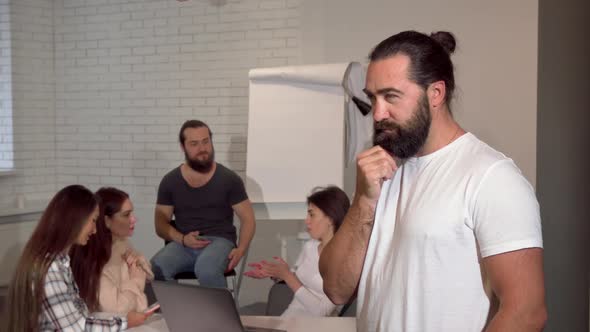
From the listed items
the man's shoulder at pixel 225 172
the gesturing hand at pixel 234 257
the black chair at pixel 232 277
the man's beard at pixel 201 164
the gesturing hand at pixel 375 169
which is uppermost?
the gesturing hand at pixel 375 169

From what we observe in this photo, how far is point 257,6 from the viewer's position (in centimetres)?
564

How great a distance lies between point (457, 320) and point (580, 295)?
3427 mm

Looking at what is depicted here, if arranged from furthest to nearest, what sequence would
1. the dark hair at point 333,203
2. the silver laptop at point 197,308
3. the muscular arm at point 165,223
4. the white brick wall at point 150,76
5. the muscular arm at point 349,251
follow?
the white brick wall at point 150,76 < the muscular arm at point 165,223 < the dark hair at point 333,203 < the silver laptop at point 197,308 < the muscular arm at point 349,251

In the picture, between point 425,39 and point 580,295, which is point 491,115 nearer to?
point 580,295

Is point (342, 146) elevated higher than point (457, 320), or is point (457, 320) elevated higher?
point (342, 146)

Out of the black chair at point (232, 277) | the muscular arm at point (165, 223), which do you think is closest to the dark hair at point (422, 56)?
the black chair at point (232, 277)

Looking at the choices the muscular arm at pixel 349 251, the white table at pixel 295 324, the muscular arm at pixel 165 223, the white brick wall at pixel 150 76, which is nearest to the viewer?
the muscular arm at pixel 349 251

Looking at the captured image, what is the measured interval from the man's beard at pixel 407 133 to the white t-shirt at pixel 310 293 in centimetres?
177

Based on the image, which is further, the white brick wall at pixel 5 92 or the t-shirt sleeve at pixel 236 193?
the white brick wall at pixel 5 92

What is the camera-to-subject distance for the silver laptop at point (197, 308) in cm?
226

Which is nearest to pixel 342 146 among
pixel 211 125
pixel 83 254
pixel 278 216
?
pixel 278 216

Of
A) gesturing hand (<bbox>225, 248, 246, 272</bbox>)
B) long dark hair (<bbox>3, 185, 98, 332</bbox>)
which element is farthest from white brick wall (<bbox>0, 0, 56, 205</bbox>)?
long dark hair (<bbox>3, 185, 98, 332</bbox>)

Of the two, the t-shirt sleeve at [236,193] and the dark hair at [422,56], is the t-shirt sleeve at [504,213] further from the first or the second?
the t-shirt sleeve at [236,193]

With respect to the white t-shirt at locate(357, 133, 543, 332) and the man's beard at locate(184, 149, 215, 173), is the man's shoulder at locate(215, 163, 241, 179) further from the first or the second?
the white t-shirt at locate(357, 133, 543, 332)
